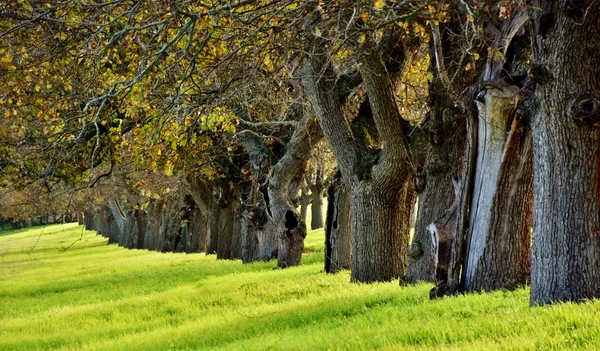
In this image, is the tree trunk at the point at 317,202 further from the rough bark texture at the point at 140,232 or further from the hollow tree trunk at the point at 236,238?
the hollow tree trunk at the point at 236,238

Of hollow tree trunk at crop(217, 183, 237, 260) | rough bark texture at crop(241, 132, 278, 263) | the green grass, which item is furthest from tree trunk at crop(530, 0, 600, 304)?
hollow tree trunk at crop(217, 183, 237, 260)

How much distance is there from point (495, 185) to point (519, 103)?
1.19 m

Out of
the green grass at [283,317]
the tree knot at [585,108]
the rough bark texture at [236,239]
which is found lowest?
the green grass at [283,317]

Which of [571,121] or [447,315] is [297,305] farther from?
[571,121]

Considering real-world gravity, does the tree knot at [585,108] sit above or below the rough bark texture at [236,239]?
above

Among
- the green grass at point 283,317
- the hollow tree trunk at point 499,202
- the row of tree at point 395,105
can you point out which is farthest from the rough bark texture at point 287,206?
the hollow tree trunk at point 499,202

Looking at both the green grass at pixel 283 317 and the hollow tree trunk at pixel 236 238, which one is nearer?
the green grass at pixel 283 317

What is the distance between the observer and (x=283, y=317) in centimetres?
1123

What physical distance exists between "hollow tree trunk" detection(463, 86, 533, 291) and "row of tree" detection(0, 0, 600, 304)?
2cm

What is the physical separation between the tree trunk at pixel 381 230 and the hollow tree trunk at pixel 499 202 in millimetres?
3926

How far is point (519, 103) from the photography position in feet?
30.8

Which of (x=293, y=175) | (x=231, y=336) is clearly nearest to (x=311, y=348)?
(x=231, y=336)

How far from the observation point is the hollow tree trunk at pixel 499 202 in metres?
9.73

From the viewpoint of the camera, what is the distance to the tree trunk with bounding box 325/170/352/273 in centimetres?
1745
